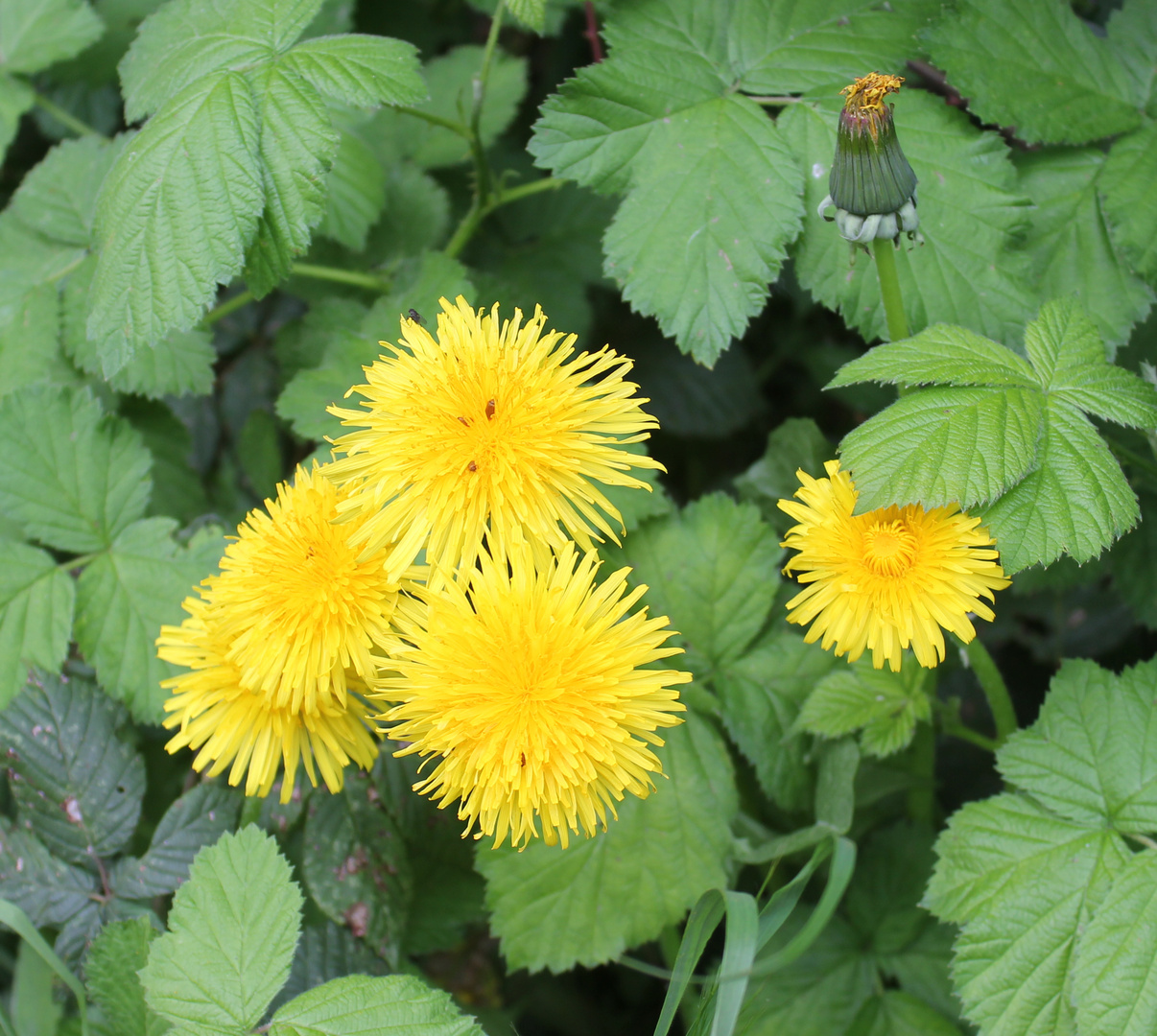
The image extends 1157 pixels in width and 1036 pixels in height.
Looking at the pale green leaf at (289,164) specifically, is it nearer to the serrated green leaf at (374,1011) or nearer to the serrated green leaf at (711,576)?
the serrated green leaf at (711,576)

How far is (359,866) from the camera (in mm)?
1607

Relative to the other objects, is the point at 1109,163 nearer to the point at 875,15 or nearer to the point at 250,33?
the point at 875,15

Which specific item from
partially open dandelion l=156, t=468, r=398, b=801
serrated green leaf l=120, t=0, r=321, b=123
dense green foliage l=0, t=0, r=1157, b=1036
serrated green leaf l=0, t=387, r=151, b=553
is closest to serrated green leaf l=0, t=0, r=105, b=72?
dense green foliage l=0, t=0, r=1157, b=1036

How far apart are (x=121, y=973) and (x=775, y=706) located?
112 cm

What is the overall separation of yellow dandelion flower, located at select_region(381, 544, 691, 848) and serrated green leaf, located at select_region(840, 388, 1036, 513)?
343 mm

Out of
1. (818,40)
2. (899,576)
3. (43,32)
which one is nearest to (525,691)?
(899,576)

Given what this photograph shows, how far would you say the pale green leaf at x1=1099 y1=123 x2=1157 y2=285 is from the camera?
5.08 feet

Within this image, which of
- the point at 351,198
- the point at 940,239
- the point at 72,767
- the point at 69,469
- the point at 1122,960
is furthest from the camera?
the point at 351,198

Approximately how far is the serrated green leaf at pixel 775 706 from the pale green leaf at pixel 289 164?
102 cm

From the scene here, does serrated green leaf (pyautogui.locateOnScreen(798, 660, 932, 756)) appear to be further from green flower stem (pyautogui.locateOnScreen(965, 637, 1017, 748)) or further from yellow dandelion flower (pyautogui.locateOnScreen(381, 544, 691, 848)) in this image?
yellow dandelion flower (pyautogui.locateOnScreen(381, 544, 691, 848))

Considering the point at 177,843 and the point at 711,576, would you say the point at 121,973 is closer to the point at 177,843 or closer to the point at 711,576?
the point at 177,843

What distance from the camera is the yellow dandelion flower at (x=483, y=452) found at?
1203mm

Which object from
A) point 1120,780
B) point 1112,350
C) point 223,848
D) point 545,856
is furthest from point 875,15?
point 223,848

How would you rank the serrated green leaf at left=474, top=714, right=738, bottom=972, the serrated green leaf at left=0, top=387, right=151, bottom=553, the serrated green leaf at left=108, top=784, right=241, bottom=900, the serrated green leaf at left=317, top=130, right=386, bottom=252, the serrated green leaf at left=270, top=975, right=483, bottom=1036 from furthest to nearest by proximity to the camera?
the serrated green leaf at left=317, top=130, right=386, bottom=252, the serrated green leaf at left=0, top=387, right=151, bottom=553, the serrated green leaf at left=108, top=784, right=241, bottom=900, the serrated green leaf at left=474, top=714, right=738, bottom=972, the serrated green leaf at left=270, top=975, right=483, bottom=1036
